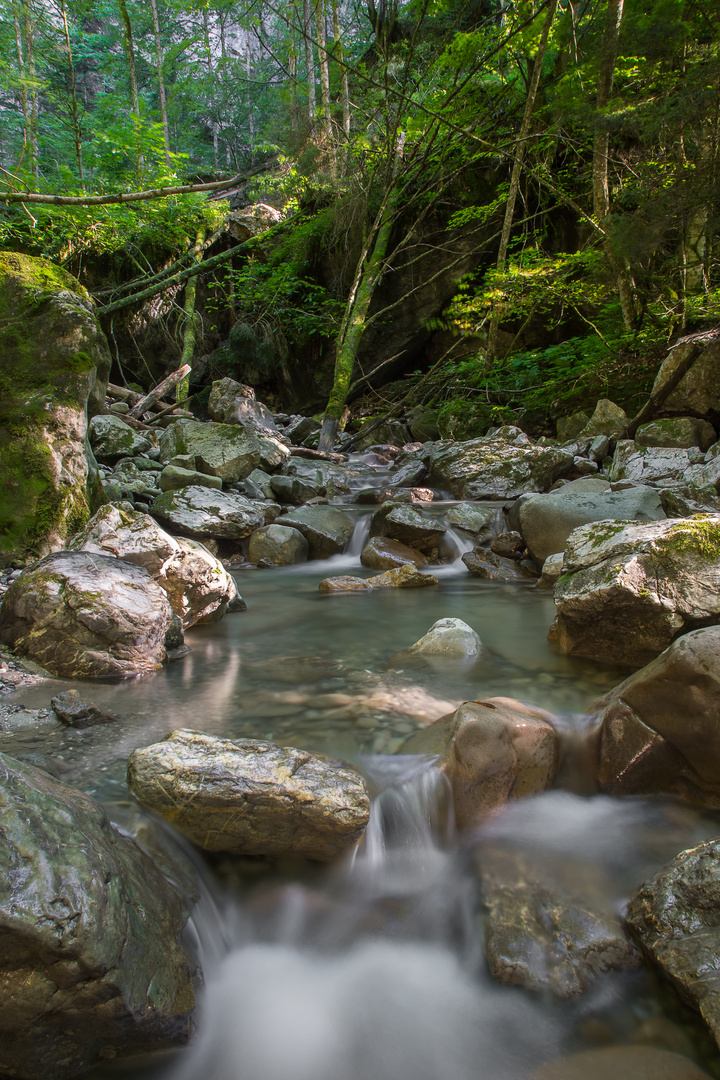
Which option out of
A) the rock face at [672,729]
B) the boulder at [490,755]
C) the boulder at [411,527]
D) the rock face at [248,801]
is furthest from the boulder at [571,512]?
the rock face at [248,801]

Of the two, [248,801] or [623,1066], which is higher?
[248,801]

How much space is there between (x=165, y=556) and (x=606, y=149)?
9074 mm

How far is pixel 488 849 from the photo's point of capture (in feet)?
6.78

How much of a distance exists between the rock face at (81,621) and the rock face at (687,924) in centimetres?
280

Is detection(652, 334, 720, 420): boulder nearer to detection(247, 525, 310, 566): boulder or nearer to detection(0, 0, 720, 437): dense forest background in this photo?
detection(0, 0, 720, 437): dense forest background

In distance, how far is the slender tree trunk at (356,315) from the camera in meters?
11.7

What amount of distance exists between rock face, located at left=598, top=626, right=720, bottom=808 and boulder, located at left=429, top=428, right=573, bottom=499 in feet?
18.6

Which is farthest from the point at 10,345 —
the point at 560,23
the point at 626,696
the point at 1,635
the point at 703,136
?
the point at 560,23

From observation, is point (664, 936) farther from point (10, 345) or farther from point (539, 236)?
point (539, 236)

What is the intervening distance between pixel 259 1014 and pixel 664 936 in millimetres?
1209

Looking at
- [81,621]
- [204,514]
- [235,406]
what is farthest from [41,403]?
[235,406]

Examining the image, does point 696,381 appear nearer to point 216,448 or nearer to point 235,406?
point 216,448

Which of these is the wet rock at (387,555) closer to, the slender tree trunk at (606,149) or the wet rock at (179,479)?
the wet rock at (179,479)

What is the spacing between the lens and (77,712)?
2629 mm
